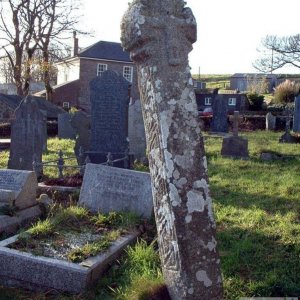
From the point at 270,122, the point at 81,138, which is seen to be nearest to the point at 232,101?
the point at 270,122

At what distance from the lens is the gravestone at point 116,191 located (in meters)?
6.47

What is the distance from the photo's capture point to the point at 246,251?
17.1 feet

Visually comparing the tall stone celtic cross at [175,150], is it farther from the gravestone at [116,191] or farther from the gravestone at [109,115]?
the gravestone at [109,115]

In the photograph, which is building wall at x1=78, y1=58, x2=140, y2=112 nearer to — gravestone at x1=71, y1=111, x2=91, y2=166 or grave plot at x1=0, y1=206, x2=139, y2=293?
gravestone at x1=71, y1=111, x2=91, y2=166

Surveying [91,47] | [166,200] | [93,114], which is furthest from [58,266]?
[91,47]

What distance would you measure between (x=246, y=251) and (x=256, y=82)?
5896 centimetres

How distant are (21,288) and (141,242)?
149 centimetres

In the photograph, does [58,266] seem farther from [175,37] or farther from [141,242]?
[175,37]

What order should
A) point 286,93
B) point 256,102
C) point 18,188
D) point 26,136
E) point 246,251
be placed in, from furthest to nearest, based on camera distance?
point 286,93 → point 256,102 → point 26,136 → point 18,188 → point 246,251

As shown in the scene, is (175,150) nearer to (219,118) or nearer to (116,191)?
(116,191)

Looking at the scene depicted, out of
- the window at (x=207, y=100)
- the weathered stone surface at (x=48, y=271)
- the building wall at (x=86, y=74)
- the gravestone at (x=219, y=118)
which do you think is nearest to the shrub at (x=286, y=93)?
the window at (x=207, y=100)

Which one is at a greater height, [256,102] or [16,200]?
[256,102]

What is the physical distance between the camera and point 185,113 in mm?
3295

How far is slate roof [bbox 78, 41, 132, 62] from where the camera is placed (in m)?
42.9
